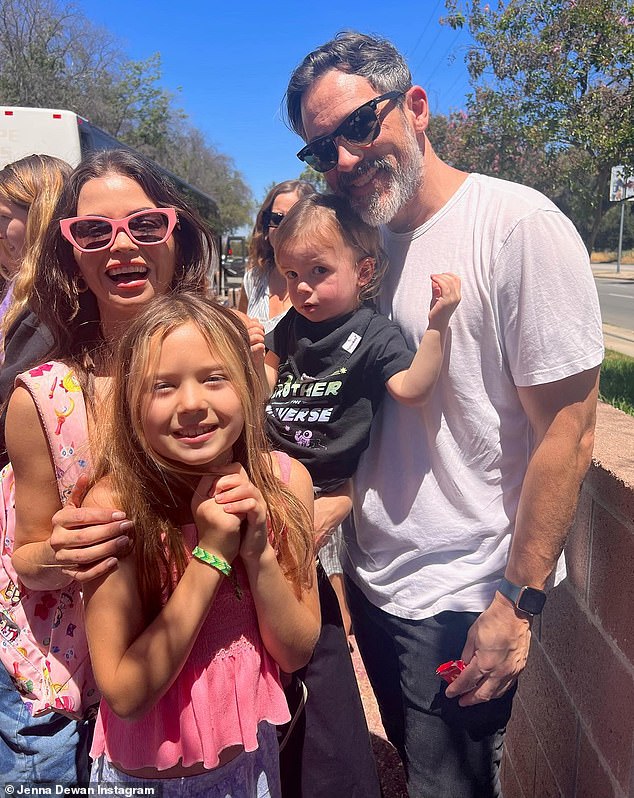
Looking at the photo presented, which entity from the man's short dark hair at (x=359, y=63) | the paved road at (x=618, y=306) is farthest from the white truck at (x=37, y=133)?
the paved road at (x=618, y=306)

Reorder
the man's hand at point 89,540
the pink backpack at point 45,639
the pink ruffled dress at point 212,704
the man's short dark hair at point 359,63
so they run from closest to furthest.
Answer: the man's hand at point 89,540
the pink ruffled dress at point 212,704
the pink backpack at point 45,639
the man's short dark hair at point 359,63

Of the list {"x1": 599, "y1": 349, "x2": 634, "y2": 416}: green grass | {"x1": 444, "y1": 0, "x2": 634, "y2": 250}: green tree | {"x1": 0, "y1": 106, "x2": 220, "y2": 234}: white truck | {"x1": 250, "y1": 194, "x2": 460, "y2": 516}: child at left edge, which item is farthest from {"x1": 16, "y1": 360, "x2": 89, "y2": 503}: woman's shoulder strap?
{"x1": 0, "y1": 106, "x2": 220, "y2": 234}: white truck

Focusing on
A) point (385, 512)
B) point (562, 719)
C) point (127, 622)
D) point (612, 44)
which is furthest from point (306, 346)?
point (612, 44)

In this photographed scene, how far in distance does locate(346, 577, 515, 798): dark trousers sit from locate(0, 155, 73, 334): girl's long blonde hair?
1.53 metres

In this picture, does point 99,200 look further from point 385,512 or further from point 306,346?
point 385,512

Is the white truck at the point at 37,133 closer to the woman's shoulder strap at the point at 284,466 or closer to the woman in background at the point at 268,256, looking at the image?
the woman in background at the point at 268,256

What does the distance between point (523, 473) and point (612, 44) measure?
4630 mm

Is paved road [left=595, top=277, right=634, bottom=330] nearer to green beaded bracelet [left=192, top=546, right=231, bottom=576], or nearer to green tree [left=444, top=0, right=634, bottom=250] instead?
green tree [left=444, top=0, right=634, bottom=250]

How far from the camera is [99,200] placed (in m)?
1.71

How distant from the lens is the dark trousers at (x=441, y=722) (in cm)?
193

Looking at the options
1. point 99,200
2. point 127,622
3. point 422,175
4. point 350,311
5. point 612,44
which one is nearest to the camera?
point 127,622

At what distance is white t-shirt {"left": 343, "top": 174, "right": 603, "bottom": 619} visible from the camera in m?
1.67

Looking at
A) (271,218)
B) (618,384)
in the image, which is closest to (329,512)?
(271,218)

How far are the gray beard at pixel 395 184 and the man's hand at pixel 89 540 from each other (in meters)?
1.19
